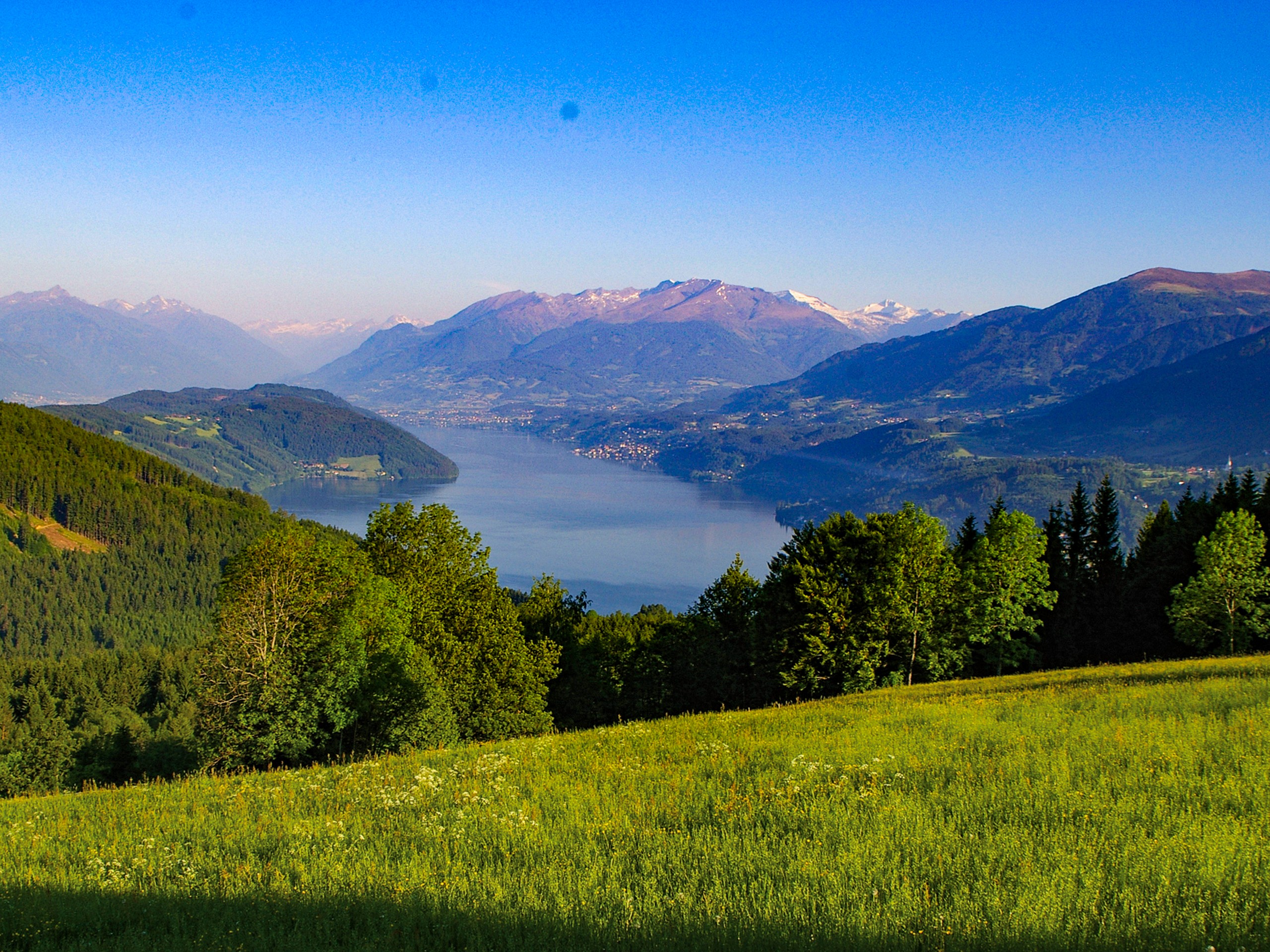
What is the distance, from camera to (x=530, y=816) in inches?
380

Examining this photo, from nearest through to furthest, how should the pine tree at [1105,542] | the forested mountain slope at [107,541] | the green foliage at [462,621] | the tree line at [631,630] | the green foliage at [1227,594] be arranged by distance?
the tree line at [631,630] → the green foliage at [462,621] → the green foliage at [1227,594] → the pine tree at [1105,542] → the forested mountain slope at [107,541]

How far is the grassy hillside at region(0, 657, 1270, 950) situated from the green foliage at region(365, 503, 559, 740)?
1634 centimetres

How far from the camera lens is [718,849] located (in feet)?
25.4

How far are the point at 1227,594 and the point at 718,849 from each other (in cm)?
4055

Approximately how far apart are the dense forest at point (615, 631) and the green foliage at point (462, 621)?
8 centimetres

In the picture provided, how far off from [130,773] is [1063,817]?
53.4 meters

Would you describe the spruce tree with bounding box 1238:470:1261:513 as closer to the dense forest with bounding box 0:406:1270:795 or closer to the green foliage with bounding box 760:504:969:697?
the dense forest with bounding box 0:406:1270:795

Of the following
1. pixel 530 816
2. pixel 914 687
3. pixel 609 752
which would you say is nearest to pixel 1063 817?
pixel 530 816

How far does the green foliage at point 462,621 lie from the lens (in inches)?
1183

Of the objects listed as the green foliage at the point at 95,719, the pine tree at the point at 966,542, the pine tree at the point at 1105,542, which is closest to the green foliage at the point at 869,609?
the pine tree at the point at 966,542

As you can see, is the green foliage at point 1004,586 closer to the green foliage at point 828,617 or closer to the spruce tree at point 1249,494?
the green foliage at point 828,617

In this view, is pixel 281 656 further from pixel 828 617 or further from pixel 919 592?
pixel 919 592

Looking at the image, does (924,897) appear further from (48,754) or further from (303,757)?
(48,754)

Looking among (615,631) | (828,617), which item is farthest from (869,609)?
(615,631)
